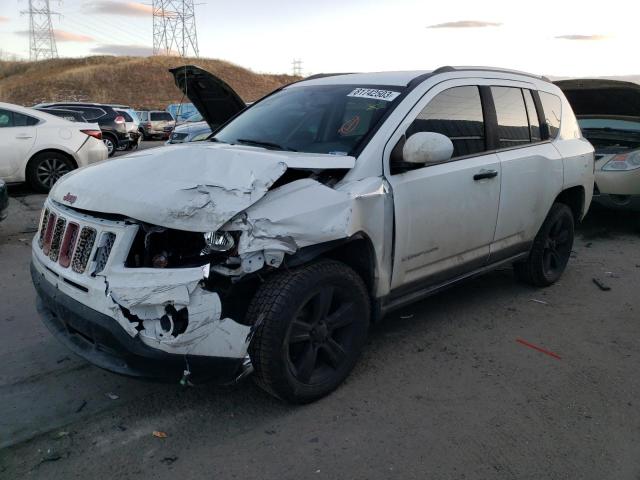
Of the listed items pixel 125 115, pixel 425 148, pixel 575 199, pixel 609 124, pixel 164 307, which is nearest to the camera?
pixel 164 307

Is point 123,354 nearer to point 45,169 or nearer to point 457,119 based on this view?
point 457,119

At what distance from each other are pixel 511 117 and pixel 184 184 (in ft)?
9.20

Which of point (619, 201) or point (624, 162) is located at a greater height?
point (624, 162)

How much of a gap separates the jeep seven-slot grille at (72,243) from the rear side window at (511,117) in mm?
2910

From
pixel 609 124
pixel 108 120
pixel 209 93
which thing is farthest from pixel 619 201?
pixel 108 120

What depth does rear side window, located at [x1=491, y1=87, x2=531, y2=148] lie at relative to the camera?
4191mm

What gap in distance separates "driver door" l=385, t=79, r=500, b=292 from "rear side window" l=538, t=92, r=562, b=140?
1.11 m

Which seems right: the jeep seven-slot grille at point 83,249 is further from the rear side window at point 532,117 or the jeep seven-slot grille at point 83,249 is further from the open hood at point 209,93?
the rear side window at point 532,117

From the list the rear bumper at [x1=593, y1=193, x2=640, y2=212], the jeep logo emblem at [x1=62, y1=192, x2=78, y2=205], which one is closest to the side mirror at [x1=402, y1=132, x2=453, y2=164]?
the jeep logo emblem at [x1=62, y1=192, x2=78, y2=205]

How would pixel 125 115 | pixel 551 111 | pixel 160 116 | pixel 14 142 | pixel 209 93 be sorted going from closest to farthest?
pixel 551 111, pixel 209 93, pixel 14 142, pixel 125 115, pixel 160 116

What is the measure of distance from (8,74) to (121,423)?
82.0 meters

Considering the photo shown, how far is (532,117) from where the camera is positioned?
4609 mm

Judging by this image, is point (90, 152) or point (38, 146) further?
point (90, 152)

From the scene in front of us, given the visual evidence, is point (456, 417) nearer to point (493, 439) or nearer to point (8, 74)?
point (493, 439)
